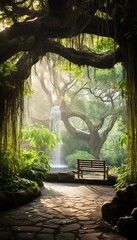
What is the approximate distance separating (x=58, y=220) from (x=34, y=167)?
3.55 meters

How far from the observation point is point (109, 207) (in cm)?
446

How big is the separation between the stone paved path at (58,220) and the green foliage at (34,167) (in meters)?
1.07

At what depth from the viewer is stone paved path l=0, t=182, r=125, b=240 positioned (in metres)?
3.76

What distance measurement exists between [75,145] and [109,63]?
16.8 m

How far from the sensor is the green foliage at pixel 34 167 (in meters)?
7.56

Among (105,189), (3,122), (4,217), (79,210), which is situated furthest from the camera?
(105,189)

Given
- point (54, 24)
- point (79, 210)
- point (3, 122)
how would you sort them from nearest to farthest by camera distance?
1. point (54, 24)
2. point (79, 210)
3. point (3, 122)

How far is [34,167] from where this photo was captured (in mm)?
7938

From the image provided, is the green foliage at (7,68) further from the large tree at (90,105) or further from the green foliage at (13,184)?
the large tree at (90,105)

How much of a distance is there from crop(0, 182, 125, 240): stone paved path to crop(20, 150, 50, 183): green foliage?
1.07 meters

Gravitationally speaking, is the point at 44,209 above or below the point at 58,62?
below

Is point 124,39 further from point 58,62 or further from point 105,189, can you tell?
point 105,189

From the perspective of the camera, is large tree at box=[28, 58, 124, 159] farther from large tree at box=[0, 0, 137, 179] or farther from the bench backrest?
large tree at box=[0, 0, 137, 179]

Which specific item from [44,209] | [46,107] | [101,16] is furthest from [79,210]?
[46,107]
